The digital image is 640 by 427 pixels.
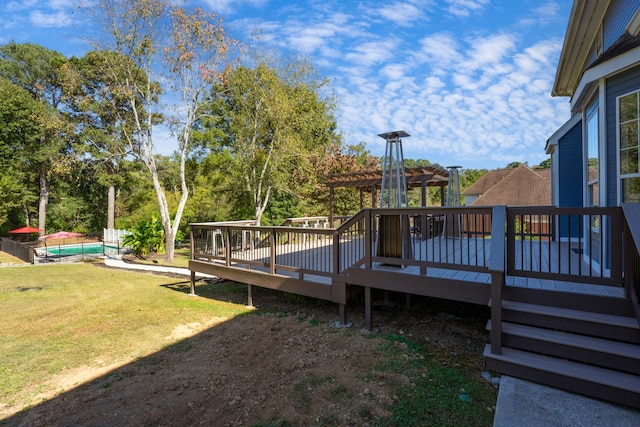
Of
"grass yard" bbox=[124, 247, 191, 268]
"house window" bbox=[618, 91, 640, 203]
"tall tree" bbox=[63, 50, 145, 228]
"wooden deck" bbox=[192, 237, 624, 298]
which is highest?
"tall tree" bbox=[63, 50, 145, 228]

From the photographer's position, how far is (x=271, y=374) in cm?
390

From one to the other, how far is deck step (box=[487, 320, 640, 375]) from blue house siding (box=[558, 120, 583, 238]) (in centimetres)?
448

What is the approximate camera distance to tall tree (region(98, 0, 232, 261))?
46.0ft

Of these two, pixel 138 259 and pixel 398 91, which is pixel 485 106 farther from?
pixel 138 259

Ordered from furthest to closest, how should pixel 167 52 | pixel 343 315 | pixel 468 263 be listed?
1. pixel 167 52
2. pixel 343 315
3. pixel 468 263

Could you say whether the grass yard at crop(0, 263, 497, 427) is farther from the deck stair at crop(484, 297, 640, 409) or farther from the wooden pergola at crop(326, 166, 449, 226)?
the wooden pergola at crop(326, 166, 449, 226)

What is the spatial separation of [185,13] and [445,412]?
16947 millimetres

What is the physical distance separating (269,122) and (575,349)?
16.5 m

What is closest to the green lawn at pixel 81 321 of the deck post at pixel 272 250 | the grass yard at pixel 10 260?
the deck post at pixel 272 250

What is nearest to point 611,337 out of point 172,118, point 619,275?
point 619,275

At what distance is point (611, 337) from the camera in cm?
313

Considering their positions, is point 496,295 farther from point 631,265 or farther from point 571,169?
point 571,169

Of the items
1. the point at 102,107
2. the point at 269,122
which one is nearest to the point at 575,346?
the point at 269,122

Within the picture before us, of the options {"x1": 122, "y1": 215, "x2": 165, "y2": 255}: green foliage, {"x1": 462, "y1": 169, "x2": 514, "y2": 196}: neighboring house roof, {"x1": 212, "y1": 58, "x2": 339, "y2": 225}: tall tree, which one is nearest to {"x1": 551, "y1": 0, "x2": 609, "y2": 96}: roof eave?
{"x1": 212, "y1": 58, "x2": 339, "y2": 225}: tall tree
